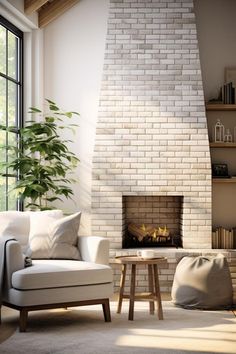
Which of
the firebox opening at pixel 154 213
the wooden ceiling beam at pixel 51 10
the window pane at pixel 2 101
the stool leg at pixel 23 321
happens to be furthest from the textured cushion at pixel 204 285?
the wooden ceiling beam at pixel 51 10

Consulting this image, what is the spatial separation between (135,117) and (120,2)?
1297mm

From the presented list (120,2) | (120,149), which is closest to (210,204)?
(120,149)

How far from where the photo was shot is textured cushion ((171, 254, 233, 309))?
6637 millimetres

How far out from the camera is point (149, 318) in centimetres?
609

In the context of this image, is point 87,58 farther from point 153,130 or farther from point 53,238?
point 53,238

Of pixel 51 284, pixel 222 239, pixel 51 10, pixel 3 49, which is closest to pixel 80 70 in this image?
pixel 51 10

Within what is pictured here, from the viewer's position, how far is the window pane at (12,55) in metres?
7.67

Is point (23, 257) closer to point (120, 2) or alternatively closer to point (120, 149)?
point (120, 149)

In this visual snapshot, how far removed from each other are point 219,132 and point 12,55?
2451 mm

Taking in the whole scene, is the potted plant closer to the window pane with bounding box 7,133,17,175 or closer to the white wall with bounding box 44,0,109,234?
the window pane with bounding box 7,133,17,175

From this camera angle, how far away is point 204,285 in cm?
666

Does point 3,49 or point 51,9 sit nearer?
point 3,49

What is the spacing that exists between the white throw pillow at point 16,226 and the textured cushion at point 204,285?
1.58 metres

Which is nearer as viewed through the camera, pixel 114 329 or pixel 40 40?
pixel 114 329
